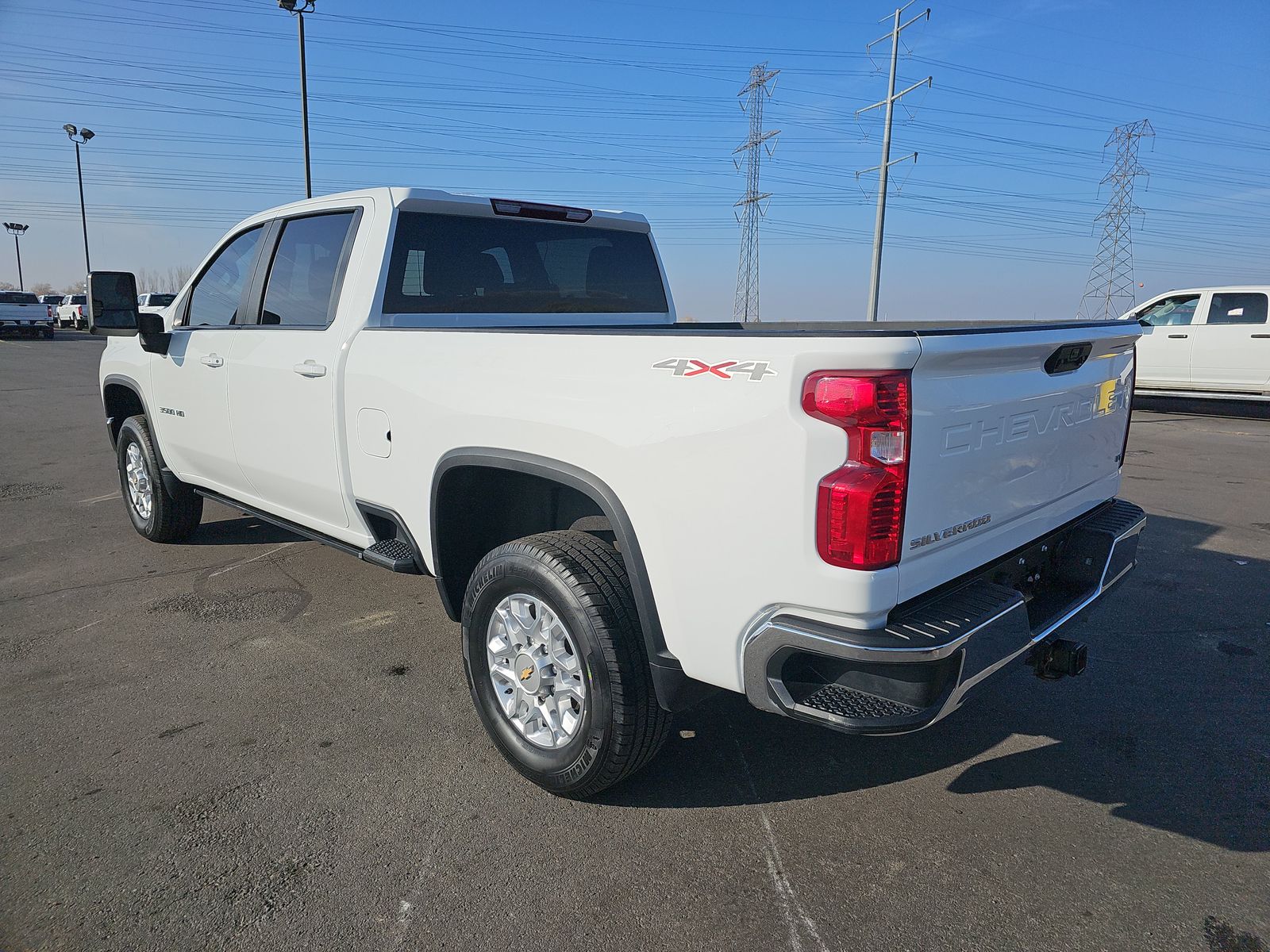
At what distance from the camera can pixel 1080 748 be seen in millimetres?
3135

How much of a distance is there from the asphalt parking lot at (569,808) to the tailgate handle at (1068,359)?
0.96 m

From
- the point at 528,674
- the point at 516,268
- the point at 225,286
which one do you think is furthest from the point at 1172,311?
the point at 528,674

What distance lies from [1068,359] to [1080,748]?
1.50 m

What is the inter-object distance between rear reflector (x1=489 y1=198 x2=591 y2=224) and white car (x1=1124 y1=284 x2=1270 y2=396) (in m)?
11.3

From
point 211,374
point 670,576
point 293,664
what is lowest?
point 293,664

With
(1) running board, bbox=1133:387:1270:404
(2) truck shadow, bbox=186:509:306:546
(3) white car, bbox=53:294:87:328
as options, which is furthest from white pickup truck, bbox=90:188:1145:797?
(3) white car, bbox=53:294:87:328

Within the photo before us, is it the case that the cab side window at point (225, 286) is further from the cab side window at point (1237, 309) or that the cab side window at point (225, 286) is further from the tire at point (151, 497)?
the cab side window at point (1237, 309)

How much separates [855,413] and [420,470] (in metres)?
1.80

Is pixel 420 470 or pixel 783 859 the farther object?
pixel 420 470

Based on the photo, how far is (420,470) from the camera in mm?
3191

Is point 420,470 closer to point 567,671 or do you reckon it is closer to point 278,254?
point 567,671

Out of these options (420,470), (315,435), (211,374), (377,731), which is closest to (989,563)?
(420,470)

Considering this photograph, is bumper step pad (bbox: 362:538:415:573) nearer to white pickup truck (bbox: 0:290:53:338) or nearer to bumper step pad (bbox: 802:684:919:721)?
bumper step pad (bbox: 802:684:919:721)

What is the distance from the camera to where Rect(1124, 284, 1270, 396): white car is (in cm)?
1268
